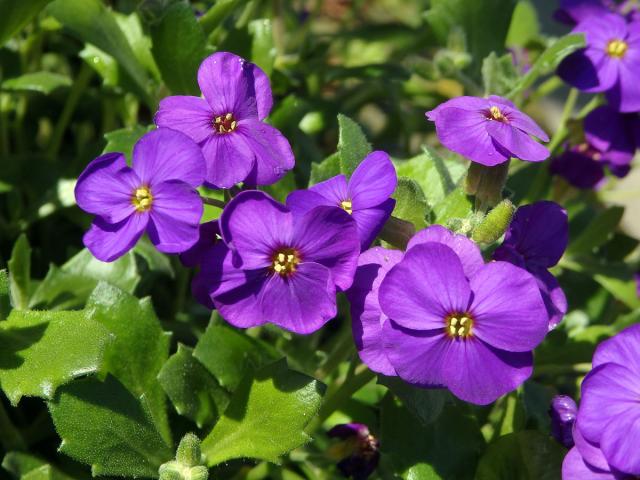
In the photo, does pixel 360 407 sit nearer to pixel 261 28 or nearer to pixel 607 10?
pixel 261 28

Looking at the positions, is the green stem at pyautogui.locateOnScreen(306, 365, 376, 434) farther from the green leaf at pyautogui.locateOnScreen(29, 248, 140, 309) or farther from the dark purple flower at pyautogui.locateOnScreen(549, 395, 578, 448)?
the green leaf at pyautogui.locateOnScreen(29, 248, 140, 309)

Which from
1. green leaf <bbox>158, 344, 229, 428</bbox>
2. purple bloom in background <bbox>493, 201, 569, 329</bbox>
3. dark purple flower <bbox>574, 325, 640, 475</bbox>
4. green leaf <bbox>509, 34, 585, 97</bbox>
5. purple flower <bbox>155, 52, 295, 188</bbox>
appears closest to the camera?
dark purple flower <bbox>574, 325, 640, 475</bbox>

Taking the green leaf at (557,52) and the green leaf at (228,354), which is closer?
the green leaf at (228,354)

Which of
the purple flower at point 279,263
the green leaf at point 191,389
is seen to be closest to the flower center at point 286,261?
the purple flower at point 279,263

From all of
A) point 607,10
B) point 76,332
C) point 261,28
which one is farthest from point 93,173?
point 607,10

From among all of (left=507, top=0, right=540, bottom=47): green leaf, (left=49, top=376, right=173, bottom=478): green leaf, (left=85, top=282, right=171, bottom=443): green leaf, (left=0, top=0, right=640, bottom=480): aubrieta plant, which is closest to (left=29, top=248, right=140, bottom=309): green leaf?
(left=0, top=0, right=640, bottom=480): aubrieta plant

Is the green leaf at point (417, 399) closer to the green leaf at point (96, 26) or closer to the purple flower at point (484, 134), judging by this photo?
the purple flower at point (484, 134)
